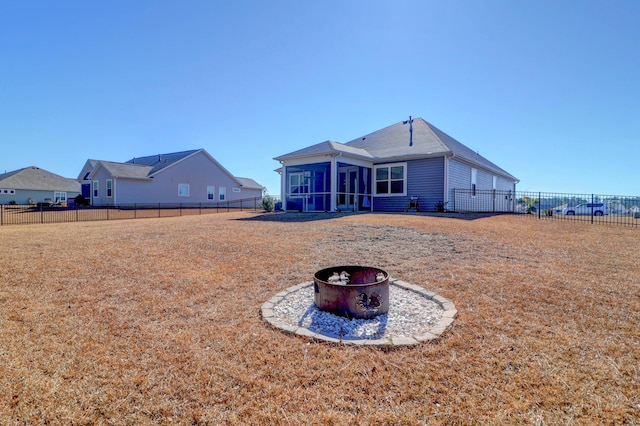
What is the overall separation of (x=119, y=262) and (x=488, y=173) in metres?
20.9

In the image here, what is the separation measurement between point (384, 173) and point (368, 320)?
13.5 metres

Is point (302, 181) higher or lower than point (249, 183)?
lower

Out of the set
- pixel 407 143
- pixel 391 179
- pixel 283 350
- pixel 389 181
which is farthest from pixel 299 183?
pixel 283 350

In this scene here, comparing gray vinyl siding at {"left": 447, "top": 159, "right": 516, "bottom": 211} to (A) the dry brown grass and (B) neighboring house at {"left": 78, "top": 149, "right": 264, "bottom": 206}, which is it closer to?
(A) the dry brown grass

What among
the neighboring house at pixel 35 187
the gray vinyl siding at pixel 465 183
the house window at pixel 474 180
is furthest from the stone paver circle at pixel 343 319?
the neighboring house at pixel 35 187

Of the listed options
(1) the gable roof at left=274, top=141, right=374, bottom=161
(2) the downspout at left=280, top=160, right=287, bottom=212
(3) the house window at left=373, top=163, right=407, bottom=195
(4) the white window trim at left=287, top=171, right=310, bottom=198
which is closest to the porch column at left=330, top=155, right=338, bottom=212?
(1) the gable roof at left=274, top=141, right=374, bottom=161

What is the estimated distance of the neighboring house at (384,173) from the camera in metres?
14.5

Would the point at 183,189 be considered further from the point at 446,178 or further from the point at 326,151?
the point at 446,178

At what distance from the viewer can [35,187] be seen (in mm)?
37562

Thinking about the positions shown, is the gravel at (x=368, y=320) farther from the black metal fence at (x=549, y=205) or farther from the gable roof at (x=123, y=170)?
the gable roof at (x=123, y=170)

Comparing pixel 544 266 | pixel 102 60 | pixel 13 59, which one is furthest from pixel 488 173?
pixel 13 59

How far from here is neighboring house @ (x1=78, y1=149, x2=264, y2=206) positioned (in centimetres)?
2592

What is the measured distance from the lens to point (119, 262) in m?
5.51

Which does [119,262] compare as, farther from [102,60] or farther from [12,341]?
[102,60]
